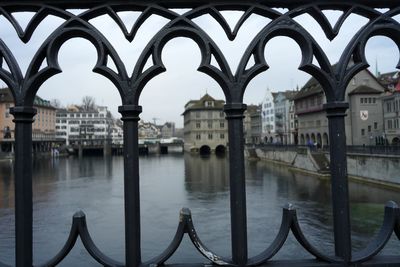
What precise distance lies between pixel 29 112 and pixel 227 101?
199 cm

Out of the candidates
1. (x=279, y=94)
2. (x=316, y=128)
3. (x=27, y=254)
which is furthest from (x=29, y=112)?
(x=279, y=94)

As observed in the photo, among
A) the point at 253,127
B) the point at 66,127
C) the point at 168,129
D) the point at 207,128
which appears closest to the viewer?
the point at 207,128

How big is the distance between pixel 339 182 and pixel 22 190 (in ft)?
10.4

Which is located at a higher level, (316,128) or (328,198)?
(316,128)

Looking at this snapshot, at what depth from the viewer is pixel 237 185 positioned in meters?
3.62

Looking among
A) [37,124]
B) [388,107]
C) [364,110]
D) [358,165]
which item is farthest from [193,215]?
[37,124]

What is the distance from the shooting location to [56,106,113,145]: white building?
133 meters

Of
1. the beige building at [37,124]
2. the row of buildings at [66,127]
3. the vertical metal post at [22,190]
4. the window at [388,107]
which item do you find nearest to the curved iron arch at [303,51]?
the vertical metal post at [22,190]

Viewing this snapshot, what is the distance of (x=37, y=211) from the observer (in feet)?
69.1

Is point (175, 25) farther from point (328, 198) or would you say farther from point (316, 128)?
point (316, 128)

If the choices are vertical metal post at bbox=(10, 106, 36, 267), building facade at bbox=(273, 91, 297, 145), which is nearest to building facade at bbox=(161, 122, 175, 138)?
building facade at bbox=(273, 91, 297, 145)

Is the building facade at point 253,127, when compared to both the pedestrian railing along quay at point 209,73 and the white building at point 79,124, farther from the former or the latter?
the pedestrian railing along quay at point 209,73

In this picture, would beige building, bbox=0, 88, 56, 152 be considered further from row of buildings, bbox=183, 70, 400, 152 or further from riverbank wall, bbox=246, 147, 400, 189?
riverbank wall, bbox=246, 147, 400, 189

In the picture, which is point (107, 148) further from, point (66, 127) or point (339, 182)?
point (339, 182)
